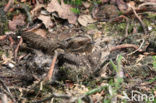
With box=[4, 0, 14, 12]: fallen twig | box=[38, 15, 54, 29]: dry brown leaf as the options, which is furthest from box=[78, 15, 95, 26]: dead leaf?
box=[4, 0, 14, 12]: fallen twig

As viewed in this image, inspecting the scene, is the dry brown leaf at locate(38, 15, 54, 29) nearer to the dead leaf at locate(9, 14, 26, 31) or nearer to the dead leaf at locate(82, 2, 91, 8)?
the dead leaf at locate(9, 14, 26, 31)

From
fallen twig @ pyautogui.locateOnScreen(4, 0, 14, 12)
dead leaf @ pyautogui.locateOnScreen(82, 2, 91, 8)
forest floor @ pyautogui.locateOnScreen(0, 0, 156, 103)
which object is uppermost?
fallen twig @ pyautogui.locateOnScreen(4, 0, 14, 12)

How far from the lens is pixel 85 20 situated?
15.6 ft

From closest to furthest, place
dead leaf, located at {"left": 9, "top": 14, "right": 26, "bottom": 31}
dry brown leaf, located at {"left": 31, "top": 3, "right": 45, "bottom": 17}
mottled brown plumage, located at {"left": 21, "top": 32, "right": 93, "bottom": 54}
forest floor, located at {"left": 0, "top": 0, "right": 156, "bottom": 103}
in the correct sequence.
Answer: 1. forest floor, located at {"left": 0, "top": 0, "right": 156, "bottom": 103}
2. mottled brown plumage, located at {"left": 21, "top": 32, "right": 93, "bottom": 54}
3. dead leaf, located at {"left": 9, "top": 14, "right": 26, "bottom": 31}
4. dry brown leaf, located at {"left": 31, "top": 3, "right": 45, "bottom": 17}

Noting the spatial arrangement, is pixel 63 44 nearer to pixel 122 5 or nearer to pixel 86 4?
pixel 86 4

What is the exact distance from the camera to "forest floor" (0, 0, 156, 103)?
9.58ft

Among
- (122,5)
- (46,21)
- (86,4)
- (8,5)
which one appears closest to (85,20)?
(86,4)

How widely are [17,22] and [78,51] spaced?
130 cm

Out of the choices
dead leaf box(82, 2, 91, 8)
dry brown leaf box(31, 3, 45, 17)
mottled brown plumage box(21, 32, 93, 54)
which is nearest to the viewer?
mottled brown plumage box(21, 32, 93, 54)

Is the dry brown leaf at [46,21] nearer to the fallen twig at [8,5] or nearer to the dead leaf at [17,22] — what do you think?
the dead leaf at [17,22]

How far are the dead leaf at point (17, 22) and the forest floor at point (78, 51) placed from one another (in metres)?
0.02

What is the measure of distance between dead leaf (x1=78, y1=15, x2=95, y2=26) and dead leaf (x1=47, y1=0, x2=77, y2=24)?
10 cm

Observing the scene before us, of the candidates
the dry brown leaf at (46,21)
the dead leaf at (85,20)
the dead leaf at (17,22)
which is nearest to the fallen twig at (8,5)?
the dead leaf at (17,22)

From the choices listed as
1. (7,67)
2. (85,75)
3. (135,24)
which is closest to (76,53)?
(85,75)
